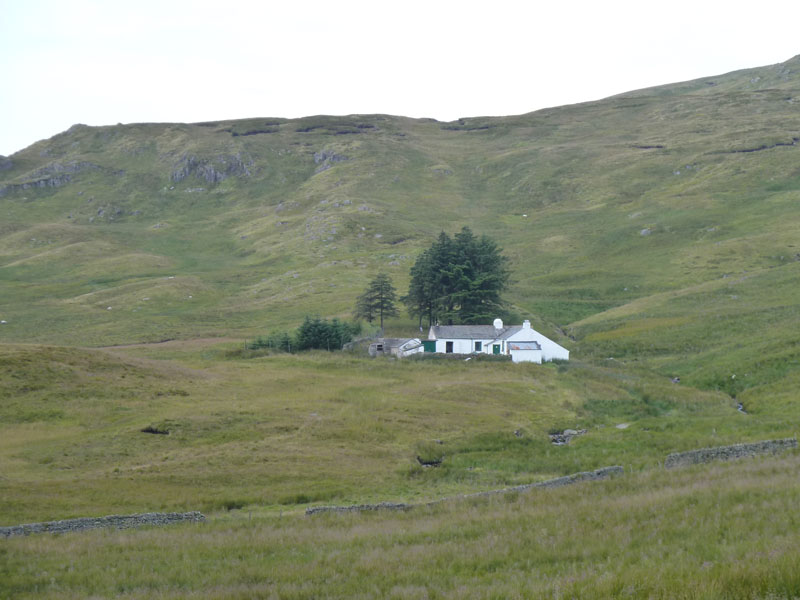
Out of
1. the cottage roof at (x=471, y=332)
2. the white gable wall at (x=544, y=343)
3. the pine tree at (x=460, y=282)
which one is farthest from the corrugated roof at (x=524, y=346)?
the pine tree at (x=460, y=282)

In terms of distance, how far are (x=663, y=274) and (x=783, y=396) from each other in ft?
268

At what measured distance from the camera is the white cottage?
242ft

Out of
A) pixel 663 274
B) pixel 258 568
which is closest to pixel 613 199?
pixel 663 274

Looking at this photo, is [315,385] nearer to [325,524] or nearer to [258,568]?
[325,524]

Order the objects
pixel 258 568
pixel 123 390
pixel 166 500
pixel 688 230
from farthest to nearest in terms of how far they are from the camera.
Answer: pixel 688 230
pixel 123 390
pixel 166 500
pixel 258 568


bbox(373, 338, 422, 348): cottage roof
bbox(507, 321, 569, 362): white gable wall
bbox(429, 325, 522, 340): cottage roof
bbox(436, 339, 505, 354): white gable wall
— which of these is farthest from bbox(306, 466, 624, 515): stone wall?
bbox(373, 338, 422, 348): cottage roof

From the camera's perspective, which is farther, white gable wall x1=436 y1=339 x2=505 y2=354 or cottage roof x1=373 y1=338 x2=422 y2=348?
cottage roof x1=373 y1=338 x2=422 y2=348

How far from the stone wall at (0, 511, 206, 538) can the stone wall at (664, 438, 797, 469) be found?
18942mm

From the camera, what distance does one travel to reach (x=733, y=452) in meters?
25.5

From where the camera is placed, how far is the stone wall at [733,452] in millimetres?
25116

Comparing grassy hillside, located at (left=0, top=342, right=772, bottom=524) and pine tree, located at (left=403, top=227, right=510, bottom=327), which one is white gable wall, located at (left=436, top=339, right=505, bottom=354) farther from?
pine tree, located at (left=403, top=227, right=510, bottom=327)

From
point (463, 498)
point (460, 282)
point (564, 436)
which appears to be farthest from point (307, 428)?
point (460, 282)

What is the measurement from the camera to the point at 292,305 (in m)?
128

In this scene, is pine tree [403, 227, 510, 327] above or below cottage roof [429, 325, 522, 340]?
above
